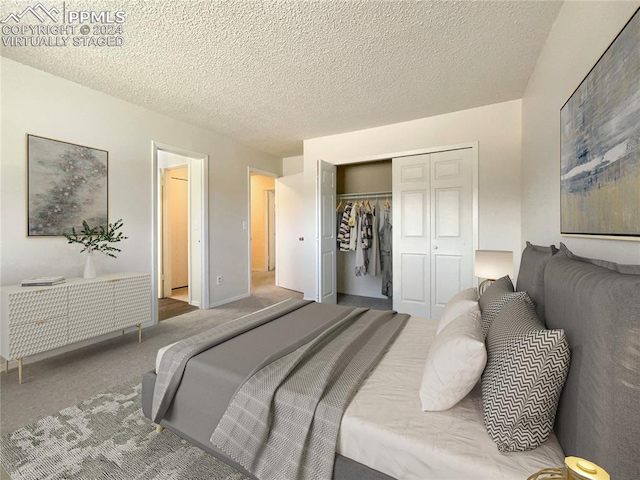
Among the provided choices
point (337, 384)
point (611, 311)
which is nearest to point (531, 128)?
point (611, 311)

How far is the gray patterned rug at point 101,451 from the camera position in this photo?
1.27 meters

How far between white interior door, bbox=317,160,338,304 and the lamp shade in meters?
1.98

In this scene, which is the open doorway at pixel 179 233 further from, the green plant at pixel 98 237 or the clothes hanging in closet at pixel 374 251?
the clothes hanging in closet at pixel 374 251

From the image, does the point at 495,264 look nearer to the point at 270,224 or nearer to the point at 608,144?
the point at 608,144

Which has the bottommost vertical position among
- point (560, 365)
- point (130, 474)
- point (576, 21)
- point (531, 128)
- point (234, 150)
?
point (130, 474)

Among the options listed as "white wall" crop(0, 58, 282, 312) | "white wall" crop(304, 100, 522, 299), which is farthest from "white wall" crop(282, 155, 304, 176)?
"white wall" crop(304, 100, 522, 299)

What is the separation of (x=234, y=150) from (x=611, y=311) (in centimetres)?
453

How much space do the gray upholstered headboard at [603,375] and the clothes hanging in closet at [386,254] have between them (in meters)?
3.28

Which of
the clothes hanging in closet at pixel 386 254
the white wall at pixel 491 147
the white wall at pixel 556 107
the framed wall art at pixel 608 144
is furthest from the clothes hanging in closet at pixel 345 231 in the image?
the framed wall art at pixel 608 144

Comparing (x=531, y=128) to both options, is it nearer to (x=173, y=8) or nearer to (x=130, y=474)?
(x=173, y=8)

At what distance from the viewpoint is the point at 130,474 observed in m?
1.26

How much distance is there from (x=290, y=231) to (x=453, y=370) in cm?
450

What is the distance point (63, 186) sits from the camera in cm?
252

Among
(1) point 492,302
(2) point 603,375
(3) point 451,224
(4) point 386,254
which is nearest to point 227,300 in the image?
(4) point 386,254
